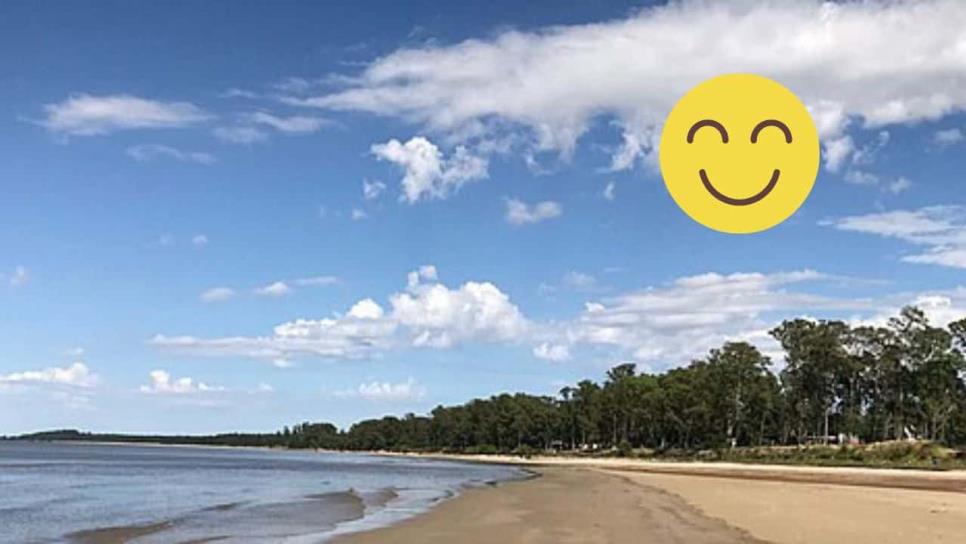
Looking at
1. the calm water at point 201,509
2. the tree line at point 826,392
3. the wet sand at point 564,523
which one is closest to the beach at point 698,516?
the wet sand at point 564,523

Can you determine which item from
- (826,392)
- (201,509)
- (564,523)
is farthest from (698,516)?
(826,392)

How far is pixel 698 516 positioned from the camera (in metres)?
33.4

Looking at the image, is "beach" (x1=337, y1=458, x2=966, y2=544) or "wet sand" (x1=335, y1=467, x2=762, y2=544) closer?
"beach" (x1=337, y1=458, x2=966, y2=544)

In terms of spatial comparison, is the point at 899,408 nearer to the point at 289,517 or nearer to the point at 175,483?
the point at 175,483

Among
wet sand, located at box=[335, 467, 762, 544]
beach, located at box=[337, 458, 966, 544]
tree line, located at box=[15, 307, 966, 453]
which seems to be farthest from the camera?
tree line, located at box=[15, 307, 966, 453]

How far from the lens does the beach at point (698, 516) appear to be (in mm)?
26656

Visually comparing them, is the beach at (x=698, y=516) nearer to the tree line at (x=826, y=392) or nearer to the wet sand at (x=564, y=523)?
the wet sand at (x=564, y=523)

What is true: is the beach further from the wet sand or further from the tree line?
the tree line

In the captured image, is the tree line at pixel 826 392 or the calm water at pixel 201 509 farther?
the tree line at pixel 826 392

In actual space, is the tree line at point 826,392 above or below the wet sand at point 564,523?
above

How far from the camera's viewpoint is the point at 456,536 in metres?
28.1

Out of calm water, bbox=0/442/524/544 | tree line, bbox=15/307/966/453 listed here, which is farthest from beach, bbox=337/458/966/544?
tree line, bbox=15/307/966/453

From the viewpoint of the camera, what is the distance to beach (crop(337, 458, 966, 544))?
26656 mm

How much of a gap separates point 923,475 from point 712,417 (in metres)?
61.1
